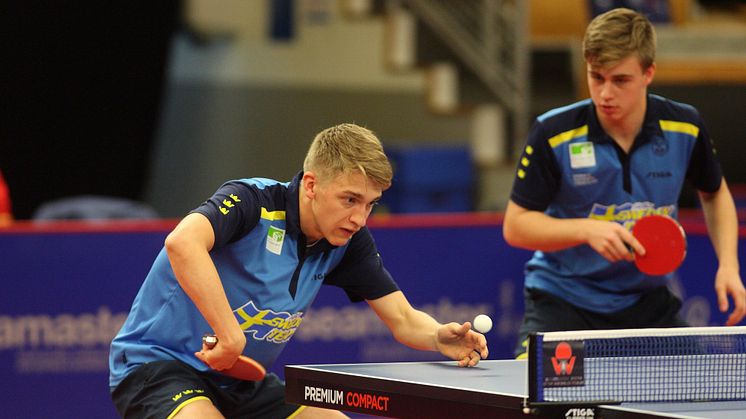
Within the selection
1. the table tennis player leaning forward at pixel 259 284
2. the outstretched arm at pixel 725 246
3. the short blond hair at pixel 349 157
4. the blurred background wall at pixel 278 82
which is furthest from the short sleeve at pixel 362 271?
the blurred background wall at pixel 278 82

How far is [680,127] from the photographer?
4.54m

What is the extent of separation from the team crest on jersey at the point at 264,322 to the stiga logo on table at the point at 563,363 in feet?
3.52

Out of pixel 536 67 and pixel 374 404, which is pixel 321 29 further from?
pixel 374 404

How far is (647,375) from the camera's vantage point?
123 inches

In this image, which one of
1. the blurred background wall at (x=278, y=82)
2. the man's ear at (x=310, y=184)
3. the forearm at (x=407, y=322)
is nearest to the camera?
the man's ear at (x=310, y=184)

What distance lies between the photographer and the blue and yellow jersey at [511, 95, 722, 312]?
4.44 m

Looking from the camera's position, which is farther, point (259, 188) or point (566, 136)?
point (566, 136)

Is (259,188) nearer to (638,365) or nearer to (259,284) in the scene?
(259,284)

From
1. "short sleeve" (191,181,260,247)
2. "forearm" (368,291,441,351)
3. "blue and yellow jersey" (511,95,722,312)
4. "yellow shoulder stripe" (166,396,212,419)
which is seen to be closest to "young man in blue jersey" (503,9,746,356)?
"blue and yellow jersey" (511,95,722,312)

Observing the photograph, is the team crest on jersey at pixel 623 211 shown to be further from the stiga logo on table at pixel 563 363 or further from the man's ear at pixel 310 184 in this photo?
the stiga logo on table at pixel 563 363

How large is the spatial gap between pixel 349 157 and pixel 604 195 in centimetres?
141

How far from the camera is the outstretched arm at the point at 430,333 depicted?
12.0 ft

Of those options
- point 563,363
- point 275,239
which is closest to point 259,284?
point 275,239

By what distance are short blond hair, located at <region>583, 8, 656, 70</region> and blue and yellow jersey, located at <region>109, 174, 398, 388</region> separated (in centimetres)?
125
